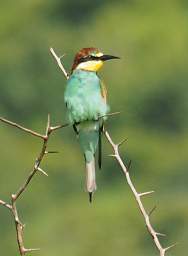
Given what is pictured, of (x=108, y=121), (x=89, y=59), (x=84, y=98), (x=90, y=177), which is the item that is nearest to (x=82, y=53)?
(x=89, y=59)

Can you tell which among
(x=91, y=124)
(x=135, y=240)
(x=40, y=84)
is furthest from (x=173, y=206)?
(x=91, y=124)

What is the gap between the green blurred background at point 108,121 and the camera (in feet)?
53.0

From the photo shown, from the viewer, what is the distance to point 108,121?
1948cm

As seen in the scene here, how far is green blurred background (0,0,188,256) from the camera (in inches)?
635

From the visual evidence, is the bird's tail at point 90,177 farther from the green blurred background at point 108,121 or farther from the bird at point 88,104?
the green blurred background at point 108,121

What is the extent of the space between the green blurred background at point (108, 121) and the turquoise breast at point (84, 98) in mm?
8092

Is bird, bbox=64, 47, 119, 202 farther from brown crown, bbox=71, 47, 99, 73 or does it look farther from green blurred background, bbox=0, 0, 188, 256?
green blurred background, bbox=0, 0, 188, 256

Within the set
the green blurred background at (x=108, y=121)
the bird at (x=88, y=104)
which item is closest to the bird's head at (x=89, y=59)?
the bird at (x=88, y=104)

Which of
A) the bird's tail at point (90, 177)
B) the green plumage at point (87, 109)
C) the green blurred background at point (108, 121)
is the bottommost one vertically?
the green blurred background at point (108, 121)

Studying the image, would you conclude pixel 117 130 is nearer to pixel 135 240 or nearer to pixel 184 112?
pixel 184 112

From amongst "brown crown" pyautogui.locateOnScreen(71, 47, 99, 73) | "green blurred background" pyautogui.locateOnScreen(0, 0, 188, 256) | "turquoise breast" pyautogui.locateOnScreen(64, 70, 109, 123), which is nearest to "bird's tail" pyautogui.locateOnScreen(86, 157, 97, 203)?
"turquoise breast" pyautogui.locateOnScreen(64, 70, 109, 123)

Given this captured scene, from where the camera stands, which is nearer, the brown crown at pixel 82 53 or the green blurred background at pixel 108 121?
the brown crown at pixel 82 53

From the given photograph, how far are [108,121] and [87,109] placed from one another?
614 inches

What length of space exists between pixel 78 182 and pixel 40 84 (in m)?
4.30
